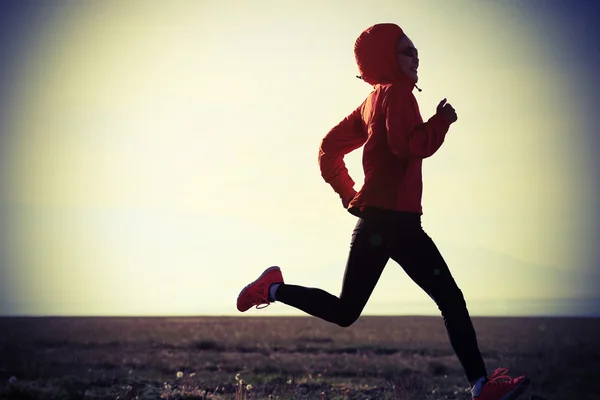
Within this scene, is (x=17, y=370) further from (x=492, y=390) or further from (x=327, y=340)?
(x=327, y=340)

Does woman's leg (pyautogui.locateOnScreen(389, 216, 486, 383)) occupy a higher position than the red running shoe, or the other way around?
woman's leg (pyautogui.locateOnScreen(389, 216, 486, 383))

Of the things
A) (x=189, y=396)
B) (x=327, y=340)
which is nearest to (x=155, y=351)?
(x=327, y=340)

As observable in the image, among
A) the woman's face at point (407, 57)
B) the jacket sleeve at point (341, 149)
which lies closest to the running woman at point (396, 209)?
the woman's face at point (407, 57)

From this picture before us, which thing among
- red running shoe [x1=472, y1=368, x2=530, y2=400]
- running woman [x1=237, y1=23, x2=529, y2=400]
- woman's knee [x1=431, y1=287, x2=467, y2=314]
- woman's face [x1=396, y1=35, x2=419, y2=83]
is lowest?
red running shoe [x1=472, y1=368, x2=530, y2=400]

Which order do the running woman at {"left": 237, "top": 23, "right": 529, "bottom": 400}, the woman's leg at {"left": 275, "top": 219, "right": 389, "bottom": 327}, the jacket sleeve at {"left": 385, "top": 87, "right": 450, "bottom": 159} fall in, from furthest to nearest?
1. the woman's leg at {"left": 275, "top": 219, "right": 389, "bottom": 327}
2. the running woman at {"left": 237, "top": 23, "right": 529, "bottom": 400}
3. the jacket sleeve at {"left": 385, "top": 87, "right": 450, "bottom": 159}

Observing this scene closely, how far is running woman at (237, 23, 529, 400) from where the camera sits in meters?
5.66

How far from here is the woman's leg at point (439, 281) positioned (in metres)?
5.72

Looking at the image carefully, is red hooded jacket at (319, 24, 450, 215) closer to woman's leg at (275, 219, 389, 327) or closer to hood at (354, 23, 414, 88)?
hood at (354, 23, 414, 88)

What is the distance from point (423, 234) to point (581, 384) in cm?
1447

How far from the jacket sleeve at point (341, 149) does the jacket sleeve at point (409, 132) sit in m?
0.68

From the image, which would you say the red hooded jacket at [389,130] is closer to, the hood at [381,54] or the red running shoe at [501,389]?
the hood at [381,54]

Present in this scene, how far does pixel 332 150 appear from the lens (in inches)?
258

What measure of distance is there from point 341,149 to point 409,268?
1.22 m

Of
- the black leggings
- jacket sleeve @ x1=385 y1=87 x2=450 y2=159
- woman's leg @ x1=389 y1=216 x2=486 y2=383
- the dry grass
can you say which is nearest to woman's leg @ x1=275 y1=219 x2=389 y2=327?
the black leggings
